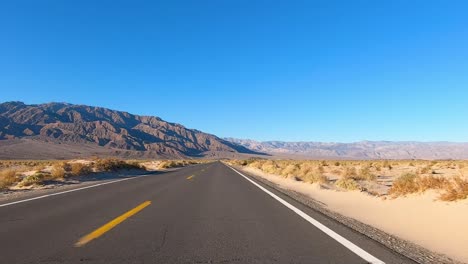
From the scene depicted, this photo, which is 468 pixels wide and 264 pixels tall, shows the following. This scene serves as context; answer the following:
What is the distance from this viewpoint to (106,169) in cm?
3616

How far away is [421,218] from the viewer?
8.84m

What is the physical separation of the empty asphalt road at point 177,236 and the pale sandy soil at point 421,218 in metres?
1.13

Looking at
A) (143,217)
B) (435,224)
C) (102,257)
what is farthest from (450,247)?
(143,217)

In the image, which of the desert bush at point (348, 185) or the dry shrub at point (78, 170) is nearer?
the desert bush at point (348, 185)

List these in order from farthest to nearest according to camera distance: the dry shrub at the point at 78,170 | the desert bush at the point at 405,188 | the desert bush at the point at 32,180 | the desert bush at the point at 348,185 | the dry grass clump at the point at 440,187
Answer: the dry shrub at the point at 78,170 < the desert bush at the point at 32,180 < the desert bush at the point at 348,185 < the desert bush at the point at 405,188 < the dry grass clump at the point at 440,187

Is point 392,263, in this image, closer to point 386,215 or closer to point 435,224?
point 435,224

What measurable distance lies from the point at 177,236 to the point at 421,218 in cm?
530

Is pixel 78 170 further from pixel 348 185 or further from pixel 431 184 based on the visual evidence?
pixel 431 184

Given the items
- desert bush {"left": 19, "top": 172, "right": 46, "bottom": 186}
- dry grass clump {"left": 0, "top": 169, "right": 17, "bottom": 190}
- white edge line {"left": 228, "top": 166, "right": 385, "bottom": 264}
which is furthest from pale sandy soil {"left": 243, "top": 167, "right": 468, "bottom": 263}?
dry grass clump {"left": 0, "top": 169, "right": 17, "bottom": 190}

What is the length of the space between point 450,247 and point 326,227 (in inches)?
85.0

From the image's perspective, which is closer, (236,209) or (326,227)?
(326,227)

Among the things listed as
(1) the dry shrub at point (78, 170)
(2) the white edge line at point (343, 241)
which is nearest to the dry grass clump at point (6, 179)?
(1) the dry shrub at point (78, 170)

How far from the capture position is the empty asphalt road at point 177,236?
215 inches

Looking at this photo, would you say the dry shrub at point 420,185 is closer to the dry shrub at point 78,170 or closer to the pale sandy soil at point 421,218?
the pale sandy soil at point 421,218
